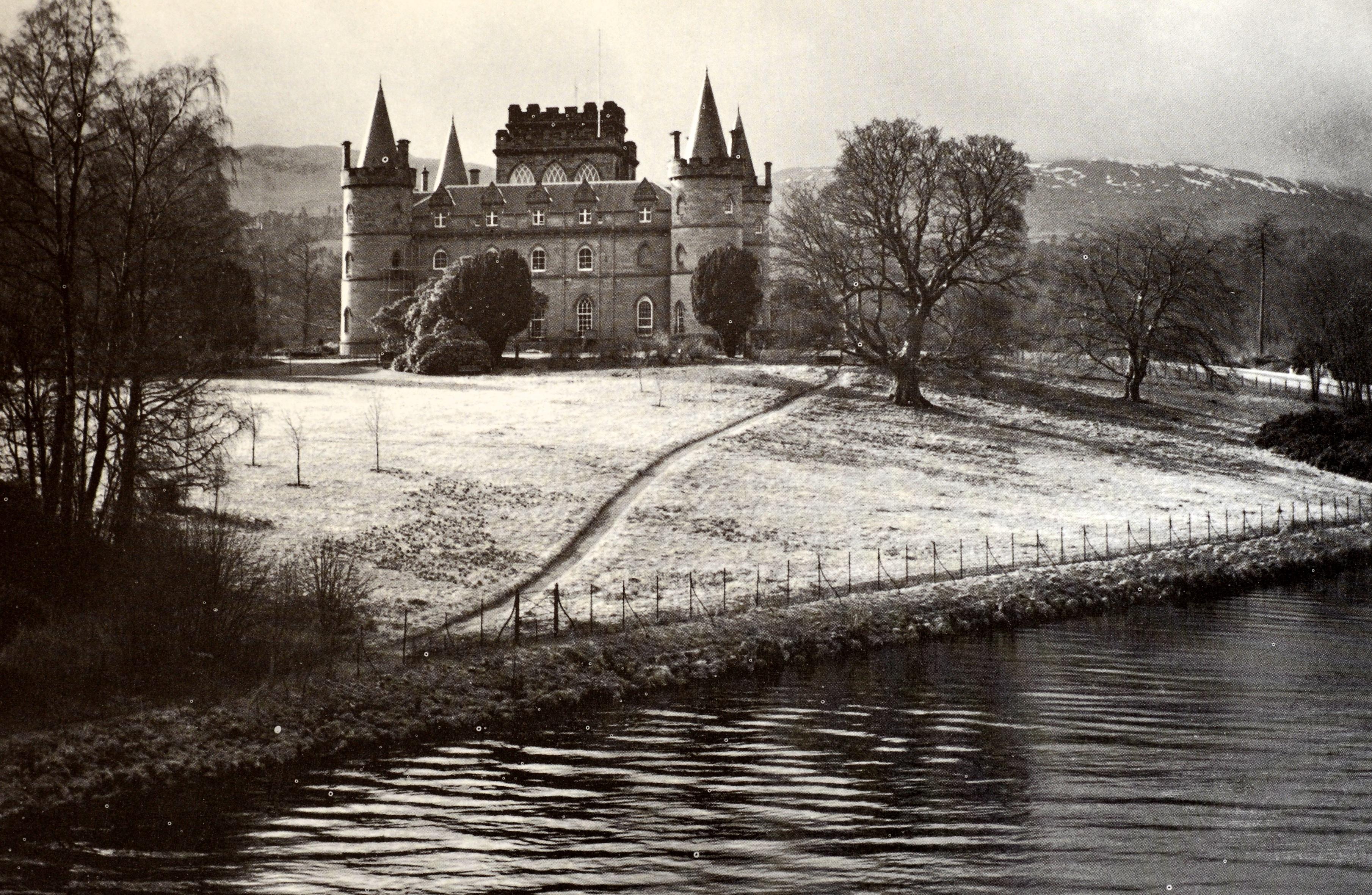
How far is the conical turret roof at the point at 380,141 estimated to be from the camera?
73.8 meters

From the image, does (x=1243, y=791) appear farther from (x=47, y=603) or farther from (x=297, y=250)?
(x=297, y=250)

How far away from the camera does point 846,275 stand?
1965 inches

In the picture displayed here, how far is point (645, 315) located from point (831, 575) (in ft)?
156

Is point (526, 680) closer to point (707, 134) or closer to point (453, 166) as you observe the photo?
point (707, 134)

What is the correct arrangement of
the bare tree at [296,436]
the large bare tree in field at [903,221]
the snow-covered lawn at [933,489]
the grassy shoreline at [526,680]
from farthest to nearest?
1. the large bare tree in field at [903,221]
2. the bare tree at [296,436]
3. the snow-covered lawn at [933,489]
4. the grassy shoreline at [526,680]

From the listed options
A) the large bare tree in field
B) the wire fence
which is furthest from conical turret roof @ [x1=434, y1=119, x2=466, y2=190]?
the wire fence

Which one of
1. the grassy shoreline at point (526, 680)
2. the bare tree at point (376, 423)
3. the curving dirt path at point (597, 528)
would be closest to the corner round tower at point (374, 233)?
the bare tree at point (376, 423)

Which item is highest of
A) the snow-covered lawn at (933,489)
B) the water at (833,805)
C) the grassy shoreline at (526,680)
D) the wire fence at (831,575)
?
the snow-covered lawn at (933,489)

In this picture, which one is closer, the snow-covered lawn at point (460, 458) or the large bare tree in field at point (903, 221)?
the snow-covered lawn at point (460, 458)

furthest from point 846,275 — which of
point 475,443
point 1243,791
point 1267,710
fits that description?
point 1243,791

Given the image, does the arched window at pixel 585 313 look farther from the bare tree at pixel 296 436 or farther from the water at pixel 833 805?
the water at pixel 833 805

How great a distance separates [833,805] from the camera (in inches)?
613

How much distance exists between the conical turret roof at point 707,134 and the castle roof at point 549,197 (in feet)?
15.6

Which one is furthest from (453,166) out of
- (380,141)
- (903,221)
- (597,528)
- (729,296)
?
(597,528)
